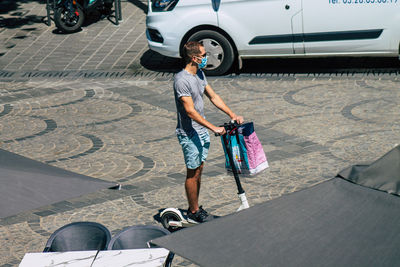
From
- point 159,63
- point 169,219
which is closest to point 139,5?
point 159,63

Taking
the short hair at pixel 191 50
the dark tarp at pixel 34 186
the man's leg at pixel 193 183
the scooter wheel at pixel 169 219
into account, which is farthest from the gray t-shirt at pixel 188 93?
the dark tarp at pixel 34 186

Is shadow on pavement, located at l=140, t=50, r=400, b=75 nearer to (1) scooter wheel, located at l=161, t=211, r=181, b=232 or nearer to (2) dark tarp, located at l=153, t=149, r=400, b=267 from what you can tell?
(1) scooter wheel, located at l=161, t=211, r=181, b=232

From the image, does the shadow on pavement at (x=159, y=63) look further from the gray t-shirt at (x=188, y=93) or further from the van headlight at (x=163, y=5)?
the gray t-shirt at (x=188, y=93)

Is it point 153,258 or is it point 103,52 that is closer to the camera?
point 153,258

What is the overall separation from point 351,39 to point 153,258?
8471mm

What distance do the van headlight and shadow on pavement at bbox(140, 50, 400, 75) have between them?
3.91ft

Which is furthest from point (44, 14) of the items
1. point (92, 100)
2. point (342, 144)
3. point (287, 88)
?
point (342, 144)

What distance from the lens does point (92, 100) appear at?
1157 centimetres

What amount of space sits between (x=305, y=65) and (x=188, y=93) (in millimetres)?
7604

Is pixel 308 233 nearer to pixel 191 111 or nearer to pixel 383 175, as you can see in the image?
pixel 383 175

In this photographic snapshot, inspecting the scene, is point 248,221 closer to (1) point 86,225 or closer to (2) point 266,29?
(1) point 86,225

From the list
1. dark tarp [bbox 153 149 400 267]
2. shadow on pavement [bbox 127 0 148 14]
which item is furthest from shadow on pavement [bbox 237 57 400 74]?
dark tarp [bbox 153 149 400 267]

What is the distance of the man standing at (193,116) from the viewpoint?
6.18m

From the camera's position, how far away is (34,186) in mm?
4195
